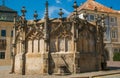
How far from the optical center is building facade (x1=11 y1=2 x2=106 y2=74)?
16688 mm

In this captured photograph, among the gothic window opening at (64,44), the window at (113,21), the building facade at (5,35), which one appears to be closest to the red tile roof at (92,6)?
the window at (113,21)

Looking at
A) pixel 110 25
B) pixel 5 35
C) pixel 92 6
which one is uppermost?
pixel 92 6

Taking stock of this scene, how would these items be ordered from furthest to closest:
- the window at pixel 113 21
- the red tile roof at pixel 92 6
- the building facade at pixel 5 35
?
the window at pixel 113 21 → the red tile roof at pixel 92 6 → the building facade at pixel 5 35

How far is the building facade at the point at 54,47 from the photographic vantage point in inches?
657

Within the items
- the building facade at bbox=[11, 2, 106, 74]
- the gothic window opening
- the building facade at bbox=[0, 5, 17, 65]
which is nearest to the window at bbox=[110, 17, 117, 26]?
the building facade at bbox=[0, 5, 17, 65]

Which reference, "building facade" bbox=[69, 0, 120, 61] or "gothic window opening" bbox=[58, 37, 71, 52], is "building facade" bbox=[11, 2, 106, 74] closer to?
"gothic window opening" bbox=[58, 37, 71, 52]

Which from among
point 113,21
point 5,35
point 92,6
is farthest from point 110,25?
point 5,35

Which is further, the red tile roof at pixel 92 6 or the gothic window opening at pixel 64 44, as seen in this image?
the red tile roof at pixel 92 6

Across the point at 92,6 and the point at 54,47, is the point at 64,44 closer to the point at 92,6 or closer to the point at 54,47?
the point at 54,47

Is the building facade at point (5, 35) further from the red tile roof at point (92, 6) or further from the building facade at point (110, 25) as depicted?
the red tile roof at point (92, 6)

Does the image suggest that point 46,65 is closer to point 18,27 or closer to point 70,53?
point 70,53

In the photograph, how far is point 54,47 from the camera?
56.2 ft

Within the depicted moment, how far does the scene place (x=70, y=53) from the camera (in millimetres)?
16875

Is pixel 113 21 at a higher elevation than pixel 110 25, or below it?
higher
